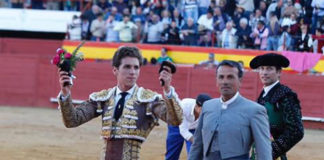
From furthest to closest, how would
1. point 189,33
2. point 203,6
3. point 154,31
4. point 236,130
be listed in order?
point 154,31 < point 203,6 < point 189,33 < point 236,130

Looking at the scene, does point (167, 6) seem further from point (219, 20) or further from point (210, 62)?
point (210, 62)

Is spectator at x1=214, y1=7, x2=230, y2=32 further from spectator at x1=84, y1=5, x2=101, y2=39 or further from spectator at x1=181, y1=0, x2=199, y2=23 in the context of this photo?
spectator at x1=84, y1=5, x2=101, y2=39

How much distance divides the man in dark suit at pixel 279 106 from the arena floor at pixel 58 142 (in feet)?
16.9

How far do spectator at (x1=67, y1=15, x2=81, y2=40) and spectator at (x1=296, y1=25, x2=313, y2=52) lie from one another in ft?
17.9

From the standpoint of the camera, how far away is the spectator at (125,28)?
16.7 metres

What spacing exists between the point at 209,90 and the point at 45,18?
580 cm

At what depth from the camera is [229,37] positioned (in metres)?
15.7

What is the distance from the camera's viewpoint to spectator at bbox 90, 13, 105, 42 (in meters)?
17.2

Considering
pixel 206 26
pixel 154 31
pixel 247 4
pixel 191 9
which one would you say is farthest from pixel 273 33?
pixel 154 31

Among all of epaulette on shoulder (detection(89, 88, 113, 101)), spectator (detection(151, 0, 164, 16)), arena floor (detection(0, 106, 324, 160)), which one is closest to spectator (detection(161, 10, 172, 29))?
spectator (detection(151, 0, 164, 16))

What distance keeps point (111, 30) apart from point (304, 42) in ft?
15.2

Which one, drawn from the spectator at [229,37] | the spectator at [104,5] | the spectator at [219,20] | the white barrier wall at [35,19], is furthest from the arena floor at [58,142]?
the white barrier wall at [35,19]

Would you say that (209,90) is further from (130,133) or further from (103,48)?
(130,133)

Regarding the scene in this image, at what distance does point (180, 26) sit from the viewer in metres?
16.3
